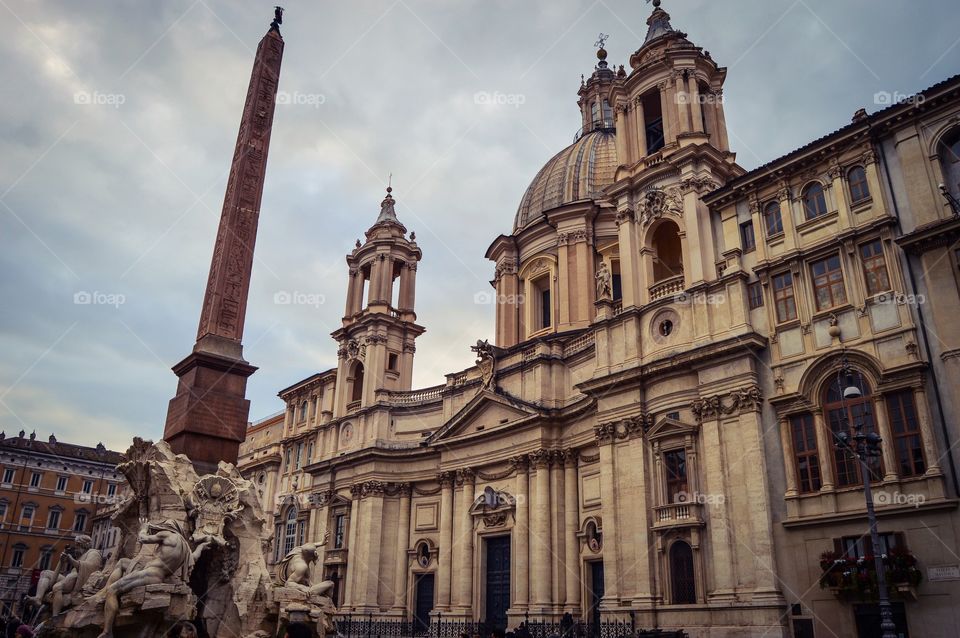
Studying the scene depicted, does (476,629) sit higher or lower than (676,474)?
lower

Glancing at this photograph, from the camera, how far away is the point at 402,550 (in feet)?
127

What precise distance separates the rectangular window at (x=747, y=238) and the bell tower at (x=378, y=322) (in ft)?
78.0

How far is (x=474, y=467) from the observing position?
36.0 meters

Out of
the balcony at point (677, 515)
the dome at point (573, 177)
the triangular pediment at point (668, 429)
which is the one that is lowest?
the balcony at point (677, 515)

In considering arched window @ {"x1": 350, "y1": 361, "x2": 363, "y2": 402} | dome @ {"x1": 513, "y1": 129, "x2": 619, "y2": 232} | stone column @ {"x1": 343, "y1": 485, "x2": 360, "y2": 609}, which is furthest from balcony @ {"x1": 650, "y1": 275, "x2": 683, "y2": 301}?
arched window @ {"x1": 350, "y1": 361, "x2": 363, "y2": 402}

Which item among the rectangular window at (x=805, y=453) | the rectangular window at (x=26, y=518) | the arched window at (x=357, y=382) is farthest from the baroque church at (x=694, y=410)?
the rectangular window at (x=26, y=518)

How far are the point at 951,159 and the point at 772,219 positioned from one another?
5.50 meters

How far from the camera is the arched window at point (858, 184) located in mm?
22595

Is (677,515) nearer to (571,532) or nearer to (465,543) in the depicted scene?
(571,532)

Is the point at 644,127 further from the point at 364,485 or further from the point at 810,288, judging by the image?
the point at 364,485

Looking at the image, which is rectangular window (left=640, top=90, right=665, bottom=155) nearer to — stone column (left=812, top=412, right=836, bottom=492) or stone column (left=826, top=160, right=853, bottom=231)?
stone column (left=826, top=160, right=853, bottom=231)

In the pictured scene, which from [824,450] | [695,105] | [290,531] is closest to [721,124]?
[695,105]

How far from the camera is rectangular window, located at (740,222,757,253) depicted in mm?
25406

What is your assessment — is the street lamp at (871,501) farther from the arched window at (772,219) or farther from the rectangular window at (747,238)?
the rectangular window at (747,238)
